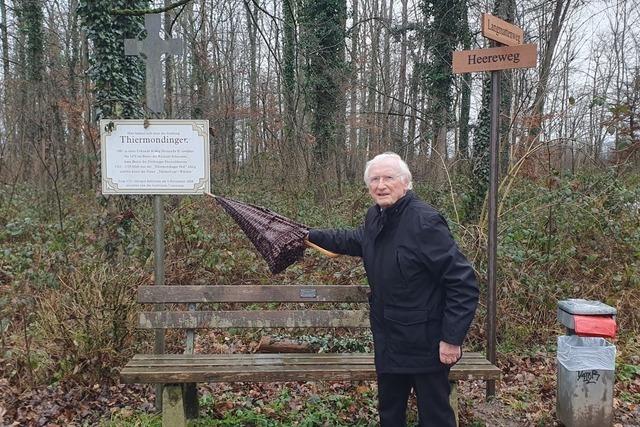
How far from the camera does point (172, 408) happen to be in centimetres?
349

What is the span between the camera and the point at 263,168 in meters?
11.8

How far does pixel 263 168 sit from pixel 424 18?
6.51 metres

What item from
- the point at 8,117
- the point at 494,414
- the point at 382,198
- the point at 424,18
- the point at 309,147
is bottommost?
the point at 494,414

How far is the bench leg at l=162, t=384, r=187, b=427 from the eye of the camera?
11.4 feet

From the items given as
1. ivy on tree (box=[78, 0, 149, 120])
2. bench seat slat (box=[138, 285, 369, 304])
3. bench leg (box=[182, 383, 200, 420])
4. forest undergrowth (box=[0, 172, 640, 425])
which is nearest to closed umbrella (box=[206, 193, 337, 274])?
bench seat slat (box=[138, 285, 369, 304])

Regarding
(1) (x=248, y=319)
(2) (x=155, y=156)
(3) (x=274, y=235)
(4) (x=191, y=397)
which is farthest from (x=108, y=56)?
(4) (x=191, y=397)

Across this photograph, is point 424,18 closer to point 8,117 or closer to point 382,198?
point 8,117

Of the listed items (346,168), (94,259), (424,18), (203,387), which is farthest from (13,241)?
(424,18)

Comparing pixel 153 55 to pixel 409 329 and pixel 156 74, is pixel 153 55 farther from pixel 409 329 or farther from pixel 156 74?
pixel 409 329

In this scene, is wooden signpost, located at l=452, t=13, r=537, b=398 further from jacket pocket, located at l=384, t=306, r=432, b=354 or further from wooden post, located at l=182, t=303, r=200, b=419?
wooden post, located at l=182, t=303, r=200, b=419

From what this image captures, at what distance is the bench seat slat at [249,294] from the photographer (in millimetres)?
3908

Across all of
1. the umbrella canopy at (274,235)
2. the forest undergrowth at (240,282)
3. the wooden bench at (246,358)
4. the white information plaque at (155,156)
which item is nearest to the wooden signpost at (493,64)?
the wooden bench at (246,358)

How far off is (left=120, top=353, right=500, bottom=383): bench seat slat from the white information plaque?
1286mm

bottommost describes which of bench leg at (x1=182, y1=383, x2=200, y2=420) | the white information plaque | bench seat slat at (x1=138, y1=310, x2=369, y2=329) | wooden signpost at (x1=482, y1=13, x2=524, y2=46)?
bench leg at (x1=182, y1=383, x2=200, y2=420)
